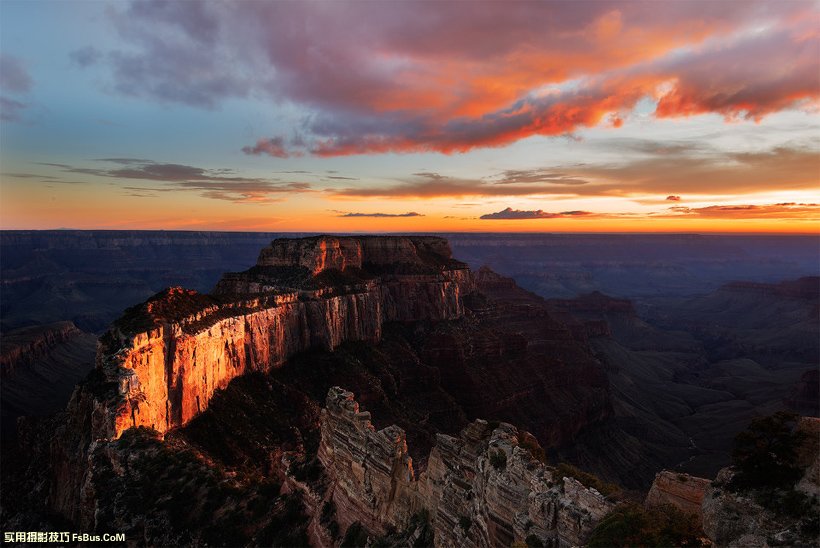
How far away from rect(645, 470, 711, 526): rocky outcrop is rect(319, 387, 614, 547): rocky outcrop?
5.20 m

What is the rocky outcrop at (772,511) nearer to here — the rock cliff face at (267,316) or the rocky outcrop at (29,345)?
the rock cliff face at (267,316)

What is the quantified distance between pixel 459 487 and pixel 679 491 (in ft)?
29.8

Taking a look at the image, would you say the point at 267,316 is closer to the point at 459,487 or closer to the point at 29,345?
the point at 459,487

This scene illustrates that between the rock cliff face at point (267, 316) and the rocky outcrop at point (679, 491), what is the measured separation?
37391 mm

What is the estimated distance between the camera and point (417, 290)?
103688mm

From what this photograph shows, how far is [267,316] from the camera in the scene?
65.8m

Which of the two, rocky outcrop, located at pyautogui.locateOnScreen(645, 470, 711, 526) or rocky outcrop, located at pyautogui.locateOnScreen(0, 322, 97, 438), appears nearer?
rocky outcrop, located at pyautogui.locateOnScreen(645, 470, 711, 526)

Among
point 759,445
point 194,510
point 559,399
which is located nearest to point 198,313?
point 194,510

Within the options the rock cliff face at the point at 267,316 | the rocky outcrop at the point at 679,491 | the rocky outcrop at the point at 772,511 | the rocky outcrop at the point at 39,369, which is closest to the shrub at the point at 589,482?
the rocky outcrop at the point at 679,491

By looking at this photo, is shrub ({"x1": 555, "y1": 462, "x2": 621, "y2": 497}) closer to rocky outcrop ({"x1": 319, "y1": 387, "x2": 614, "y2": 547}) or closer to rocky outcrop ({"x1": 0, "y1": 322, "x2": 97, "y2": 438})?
rocky outcrop ({"x1": 319, "y1": 387, "x2": 614, "y2": 547})

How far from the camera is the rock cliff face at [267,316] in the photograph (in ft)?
138

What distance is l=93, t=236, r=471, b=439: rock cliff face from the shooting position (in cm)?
4194

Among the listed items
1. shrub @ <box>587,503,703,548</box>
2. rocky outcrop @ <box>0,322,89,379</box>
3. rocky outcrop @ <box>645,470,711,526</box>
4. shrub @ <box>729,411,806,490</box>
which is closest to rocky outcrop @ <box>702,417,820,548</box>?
shrub @ <box>729,411,806,490</box>

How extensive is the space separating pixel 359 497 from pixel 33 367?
133757 mm
